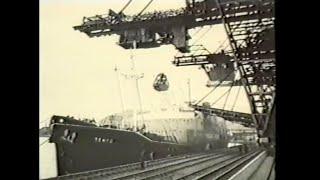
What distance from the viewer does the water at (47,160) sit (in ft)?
6.91

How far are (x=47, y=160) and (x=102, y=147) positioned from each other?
0.70 feet

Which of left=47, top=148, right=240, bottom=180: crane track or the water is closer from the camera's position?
left=47, top=148, right=240, bottom=180: crane track

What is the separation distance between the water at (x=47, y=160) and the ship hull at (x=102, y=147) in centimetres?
2

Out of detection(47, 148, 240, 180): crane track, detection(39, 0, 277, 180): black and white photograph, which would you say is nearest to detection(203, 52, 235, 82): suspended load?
detection(39, 0, 277, 180): black and white photograph

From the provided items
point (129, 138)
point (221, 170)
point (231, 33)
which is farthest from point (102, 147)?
point (231, 33)

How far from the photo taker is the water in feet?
6.91

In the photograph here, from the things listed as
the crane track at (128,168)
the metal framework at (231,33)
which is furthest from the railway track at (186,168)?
the metal framework at (231,33)

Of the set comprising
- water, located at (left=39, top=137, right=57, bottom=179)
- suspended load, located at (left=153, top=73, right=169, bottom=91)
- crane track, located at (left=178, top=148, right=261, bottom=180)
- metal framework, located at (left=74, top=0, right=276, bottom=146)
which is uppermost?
metal framework, located at (left=74, top=0, right=276, bottom=146)

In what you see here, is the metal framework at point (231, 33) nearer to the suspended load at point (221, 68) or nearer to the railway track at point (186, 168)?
the suspended load at point (221, 68)

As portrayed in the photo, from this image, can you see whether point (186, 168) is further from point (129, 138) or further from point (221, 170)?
point (129, 138)

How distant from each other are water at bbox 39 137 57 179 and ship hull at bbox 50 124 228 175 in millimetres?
24

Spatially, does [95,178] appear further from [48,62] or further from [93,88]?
[48,62]

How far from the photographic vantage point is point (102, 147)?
207 cm

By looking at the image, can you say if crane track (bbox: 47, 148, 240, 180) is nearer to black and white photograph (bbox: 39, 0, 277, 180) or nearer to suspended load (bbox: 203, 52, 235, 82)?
black and white photograph (bbox: 39, 0, 277, 180)
